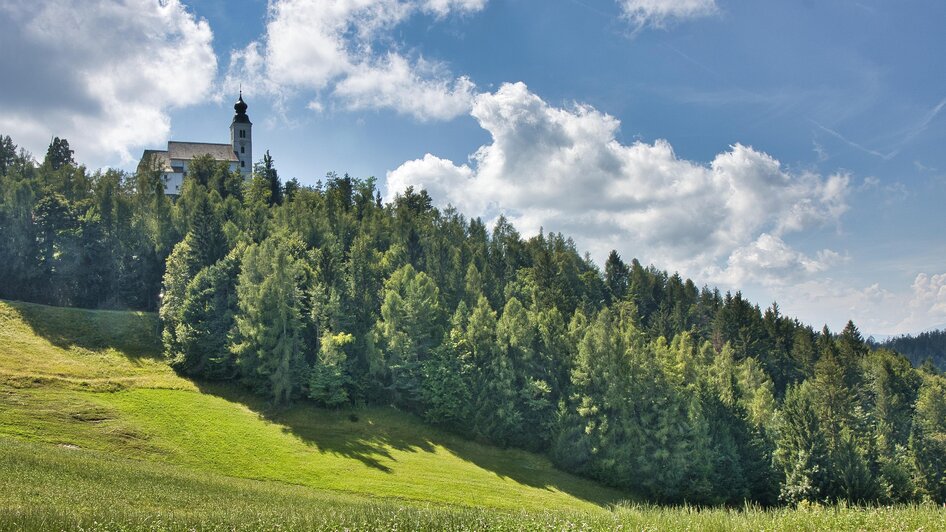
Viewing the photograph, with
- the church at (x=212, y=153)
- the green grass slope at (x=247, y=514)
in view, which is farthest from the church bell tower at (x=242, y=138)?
the green grass slope at (x=247, y=514)

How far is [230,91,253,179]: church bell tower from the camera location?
501 feet

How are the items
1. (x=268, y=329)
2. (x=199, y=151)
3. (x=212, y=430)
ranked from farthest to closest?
(x=199, y=151) → (x=268, y=329) → (x=212, y=430)

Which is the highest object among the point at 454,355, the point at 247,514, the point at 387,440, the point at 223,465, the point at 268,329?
the point at 268,329

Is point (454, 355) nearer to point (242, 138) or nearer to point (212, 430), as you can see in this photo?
point (212, 430)

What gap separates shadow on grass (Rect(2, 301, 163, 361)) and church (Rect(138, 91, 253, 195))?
2251 inches

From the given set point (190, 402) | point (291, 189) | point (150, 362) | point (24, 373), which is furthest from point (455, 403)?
point (291, 189)

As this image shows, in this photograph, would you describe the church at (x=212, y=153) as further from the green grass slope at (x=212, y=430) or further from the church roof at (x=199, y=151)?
the green grass slope at (x=212, y=430)

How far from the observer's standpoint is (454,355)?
7938cm

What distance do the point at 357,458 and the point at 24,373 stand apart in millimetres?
33551

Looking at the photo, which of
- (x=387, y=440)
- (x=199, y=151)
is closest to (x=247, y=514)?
(x=387, y=440)

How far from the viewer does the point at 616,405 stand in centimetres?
7269

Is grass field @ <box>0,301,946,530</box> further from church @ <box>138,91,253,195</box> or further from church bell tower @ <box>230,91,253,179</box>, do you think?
church bell tower @ <box>230,91,253,179</box>

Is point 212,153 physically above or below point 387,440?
above

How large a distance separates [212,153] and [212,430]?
349 feet
